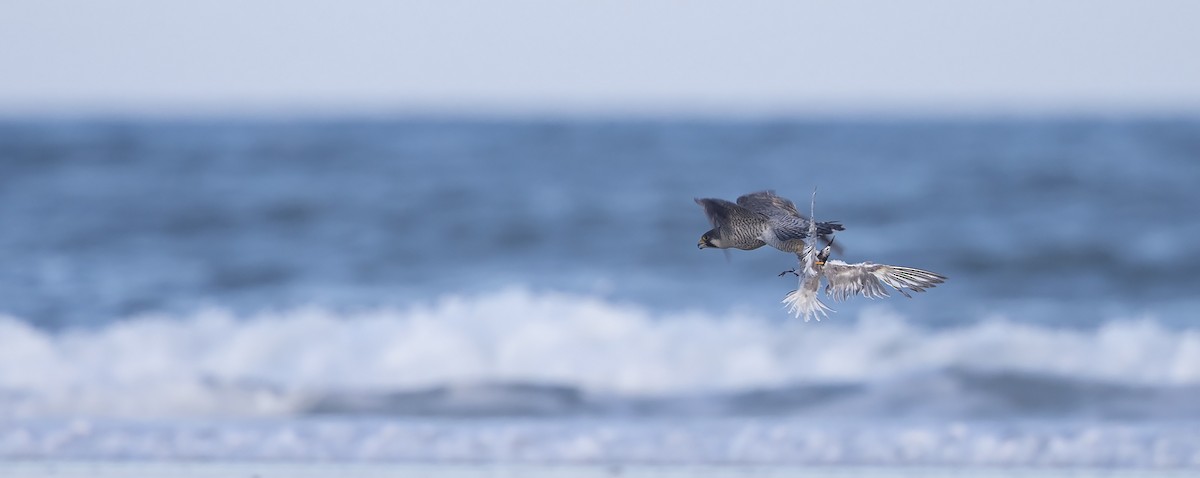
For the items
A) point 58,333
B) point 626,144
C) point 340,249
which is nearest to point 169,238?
point 340,249

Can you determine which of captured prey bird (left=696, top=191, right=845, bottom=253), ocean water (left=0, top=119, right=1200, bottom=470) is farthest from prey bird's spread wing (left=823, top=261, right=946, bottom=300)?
ocean water (left=0, top=119, right=1200, bottom=470)

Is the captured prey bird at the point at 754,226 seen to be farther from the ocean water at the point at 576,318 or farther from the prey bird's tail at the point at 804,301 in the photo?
the ocean water at the point at 576,318

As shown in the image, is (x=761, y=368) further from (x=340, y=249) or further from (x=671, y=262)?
(x=340, y=249)

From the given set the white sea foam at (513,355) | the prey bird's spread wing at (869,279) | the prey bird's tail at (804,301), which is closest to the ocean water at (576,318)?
the white sea foam at (513,355)

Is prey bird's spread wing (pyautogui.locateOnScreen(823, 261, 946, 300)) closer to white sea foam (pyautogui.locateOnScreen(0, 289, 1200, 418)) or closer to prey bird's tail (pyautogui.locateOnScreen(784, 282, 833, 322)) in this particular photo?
prey bird's tail (pyautogui.locateOnScreen(784, 282, 833, 322))

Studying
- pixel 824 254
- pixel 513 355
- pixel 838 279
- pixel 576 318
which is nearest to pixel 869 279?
pixel 838 279

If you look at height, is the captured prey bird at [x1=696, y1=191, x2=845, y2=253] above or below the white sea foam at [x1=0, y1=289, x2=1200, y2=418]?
above

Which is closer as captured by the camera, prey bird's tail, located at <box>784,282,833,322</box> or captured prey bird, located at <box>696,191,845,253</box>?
prey bird's tail, located at <box>784,282,833,322</box>
